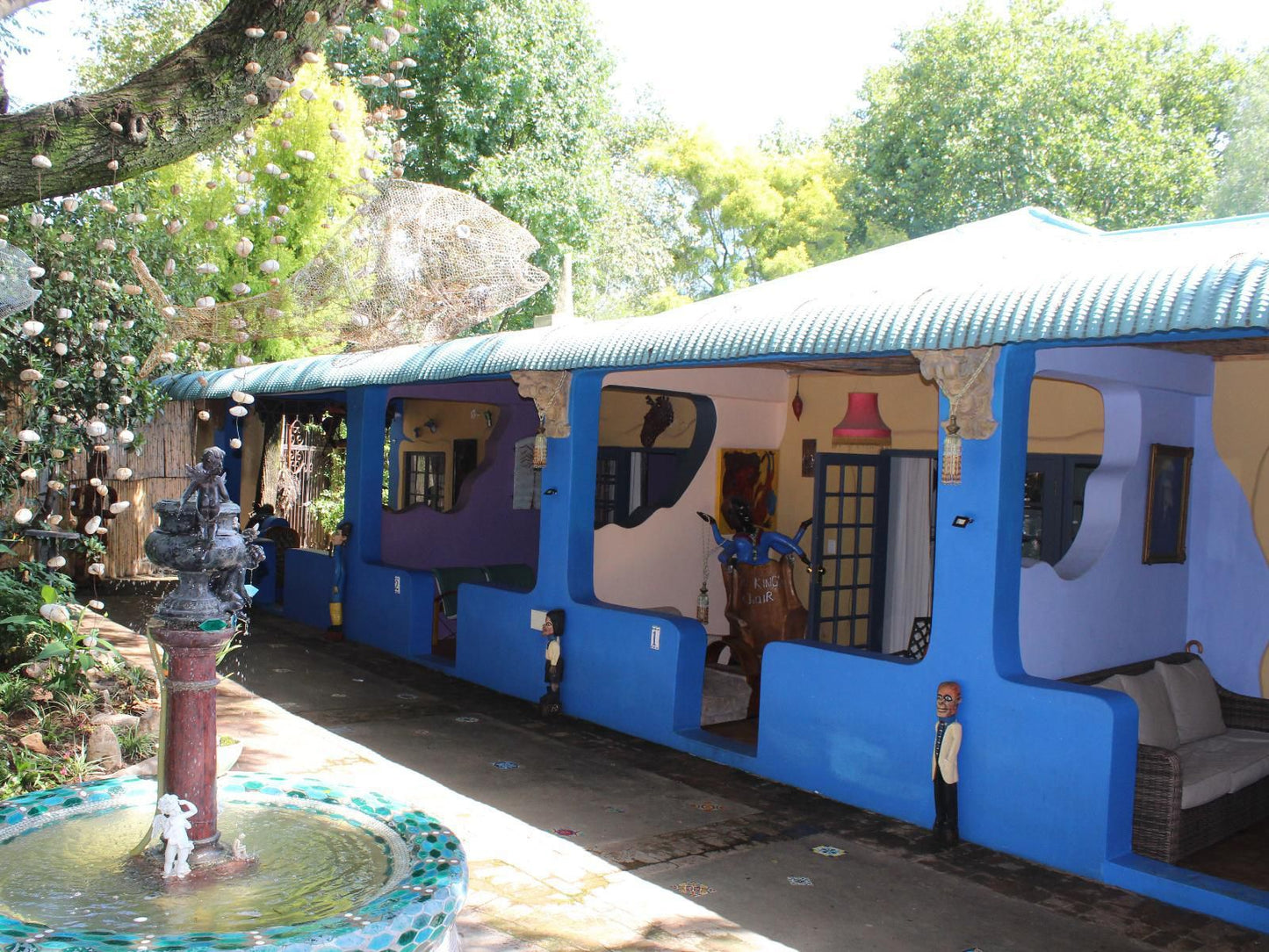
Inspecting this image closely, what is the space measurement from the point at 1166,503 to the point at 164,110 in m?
Result: 7.04

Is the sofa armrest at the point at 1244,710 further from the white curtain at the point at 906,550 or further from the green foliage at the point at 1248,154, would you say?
the green foliage at the point at 1248,154

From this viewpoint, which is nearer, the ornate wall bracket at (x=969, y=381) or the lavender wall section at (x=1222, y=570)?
the ornate wall bracket at (x=969, y=381)

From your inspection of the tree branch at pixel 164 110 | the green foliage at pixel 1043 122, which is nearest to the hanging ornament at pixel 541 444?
the tree branch at pixel 164 110

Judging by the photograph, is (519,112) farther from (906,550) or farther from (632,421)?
(906,550)

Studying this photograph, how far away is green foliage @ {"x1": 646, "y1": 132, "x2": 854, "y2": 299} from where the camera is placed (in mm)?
31359

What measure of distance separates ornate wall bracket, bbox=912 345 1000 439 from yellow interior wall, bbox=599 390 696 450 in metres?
5.65

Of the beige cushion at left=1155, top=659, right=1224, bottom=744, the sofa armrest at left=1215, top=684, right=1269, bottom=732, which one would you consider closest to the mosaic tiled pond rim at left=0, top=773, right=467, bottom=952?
the beige cushion at left=1155, top=659, right=1224, bottom=744

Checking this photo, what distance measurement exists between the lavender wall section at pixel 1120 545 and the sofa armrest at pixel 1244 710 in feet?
1.78

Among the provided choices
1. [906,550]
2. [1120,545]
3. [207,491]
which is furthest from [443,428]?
[207,491]

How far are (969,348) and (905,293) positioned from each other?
0.54 m

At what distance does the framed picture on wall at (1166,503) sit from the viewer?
26.1ft

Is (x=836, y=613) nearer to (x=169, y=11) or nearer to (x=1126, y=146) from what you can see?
(x=169, y=11)

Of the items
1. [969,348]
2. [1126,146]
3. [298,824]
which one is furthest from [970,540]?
[1126,146]

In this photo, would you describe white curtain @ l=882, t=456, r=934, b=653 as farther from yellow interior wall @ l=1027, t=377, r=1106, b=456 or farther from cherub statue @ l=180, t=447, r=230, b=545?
cherub statue @ l=180, t=447, r=230, b=545
